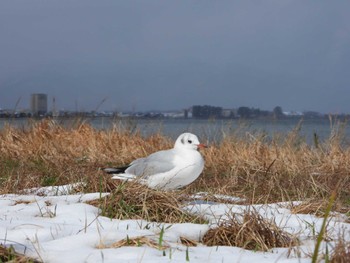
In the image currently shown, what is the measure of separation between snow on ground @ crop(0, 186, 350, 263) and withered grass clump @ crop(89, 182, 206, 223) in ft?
0.36

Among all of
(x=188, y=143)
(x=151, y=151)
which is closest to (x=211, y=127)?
(x=151, y=151)

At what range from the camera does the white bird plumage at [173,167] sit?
5.20 meters

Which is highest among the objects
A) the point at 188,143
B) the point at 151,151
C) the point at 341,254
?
the point at 188,143

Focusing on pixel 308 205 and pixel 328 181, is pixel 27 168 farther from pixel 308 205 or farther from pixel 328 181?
pixel 308 205

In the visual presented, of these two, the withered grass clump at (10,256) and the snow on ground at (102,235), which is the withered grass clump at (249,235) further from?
the withered grass clump at (10,256)

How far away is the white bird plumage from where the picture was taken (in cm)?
520

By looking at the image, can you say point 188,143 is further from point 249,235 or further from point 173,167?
point 249,235

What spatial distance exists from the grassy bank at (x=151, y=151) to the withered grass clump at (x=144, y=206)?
84.4 inches

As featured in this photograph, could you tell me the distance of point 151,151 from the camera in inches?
396

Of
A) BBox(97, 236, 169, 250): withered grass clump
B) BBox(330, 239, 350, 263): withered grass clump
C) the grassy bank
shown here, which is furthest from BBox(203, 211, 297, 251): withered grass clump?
the grassy bank

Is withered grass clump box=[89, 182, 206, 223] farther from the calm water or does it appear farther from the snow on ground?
the calm water

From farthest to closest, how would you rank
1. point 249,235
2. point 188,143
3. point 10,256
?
point 188,143, point 249,235, point 10,256

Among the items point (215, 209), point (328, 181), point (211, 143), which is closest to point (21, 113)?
point (211, 143)

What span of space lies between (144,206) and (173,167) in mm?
1213
